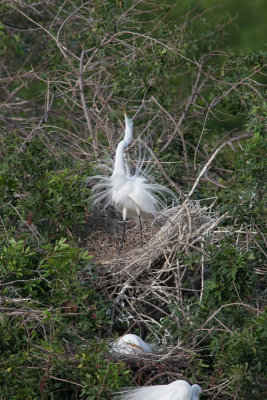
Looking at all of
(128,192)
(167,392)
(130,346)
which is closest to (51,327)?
(130,346)

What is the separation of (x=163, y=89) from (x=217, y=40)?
1.19 meters

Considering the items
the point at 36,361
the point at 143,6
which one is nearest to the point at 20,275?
the point at 36,361

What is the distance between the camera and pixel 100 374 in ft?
11.5

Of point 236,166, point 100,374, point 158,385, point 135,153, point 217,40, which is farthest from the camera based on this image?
point 217,40

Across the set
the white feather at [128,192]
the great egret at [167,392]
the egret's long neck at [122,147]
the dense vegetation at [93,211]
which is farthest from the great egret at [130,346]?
the egret's long neck at [122,147]

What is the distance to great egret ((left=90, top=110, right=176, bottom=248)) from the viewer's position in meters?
5.07

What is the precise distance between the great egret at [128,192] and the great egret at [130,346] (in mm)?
1023

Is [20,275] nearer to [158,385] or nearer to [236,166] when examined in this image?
[158,385]

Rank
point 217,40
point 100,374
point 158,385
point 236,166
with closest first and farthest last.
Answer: point 100,374, point 158,385, point 236,166, point 217,40

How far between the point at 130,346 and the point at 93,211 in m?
1.31

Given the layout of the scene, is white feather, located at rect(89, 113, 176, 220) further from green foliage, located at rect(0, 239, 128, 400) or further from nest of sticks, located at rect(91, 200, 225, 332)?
green foliage, located at rect(0, 239, 128, 400)

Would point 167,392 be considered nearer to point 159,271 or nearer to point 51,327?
point 51,327

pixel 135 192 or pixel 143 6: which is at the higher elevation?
pixel 143 6

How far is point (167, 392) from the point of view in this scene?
3553 mm
